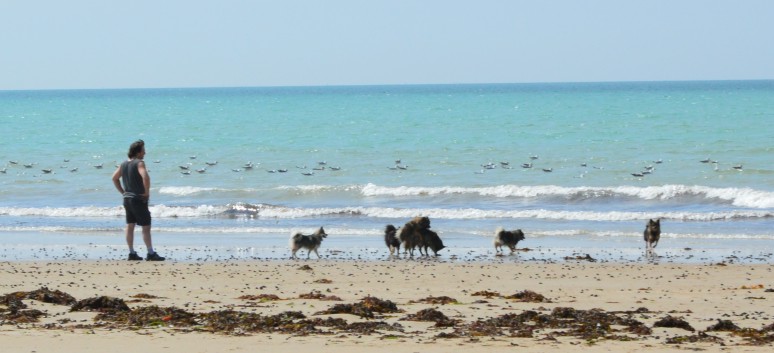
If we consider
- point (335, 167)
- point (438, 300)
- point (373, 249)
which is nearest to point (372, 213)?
point (373, 249)

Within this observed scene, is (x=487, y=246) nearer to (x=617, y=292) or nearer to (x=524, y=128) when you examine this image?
(x=617, y=292)

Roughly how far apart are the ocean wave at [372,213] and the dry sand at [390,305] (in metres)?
8.58

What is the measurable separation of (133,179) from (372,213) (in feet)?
34.7

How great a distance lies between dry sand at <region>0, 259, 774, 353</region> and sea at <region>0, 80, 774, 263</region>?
2.09m

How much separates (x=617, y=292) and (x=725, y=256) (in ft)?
16.3

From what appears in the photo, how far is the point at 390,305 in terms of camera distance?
9859 millimetres

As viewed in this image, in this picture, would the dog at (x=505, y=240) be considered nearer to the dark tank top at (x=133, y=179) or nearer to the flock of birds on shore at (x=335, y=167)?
the dark tank top at (x=133, y=179)

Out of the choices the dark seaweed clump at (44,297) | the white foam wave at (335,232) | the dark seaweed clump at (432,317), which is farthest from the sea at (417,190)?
the dark seaweed clump at (432,317)

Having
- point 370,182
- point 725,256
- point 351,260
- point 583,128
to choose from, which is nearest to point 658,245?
point 725,256

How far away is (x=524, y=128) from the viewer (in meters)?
54.9

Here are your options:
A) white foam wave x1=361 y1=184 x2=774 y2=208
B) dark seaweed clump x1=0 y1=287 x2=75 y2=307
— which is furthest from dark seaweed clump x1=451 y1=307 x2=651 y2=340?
white foam wave x1=361 y1=184 x2=774 y2=208

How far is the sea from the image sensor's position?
17938 millimetres

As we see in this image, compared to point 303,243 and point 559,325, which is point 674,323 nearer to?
point 559,325

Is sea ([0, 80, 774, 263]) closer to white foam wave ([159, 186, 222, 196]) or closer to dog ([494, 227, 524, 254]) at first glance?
white foam wave ([159, 186, 222, 196])
